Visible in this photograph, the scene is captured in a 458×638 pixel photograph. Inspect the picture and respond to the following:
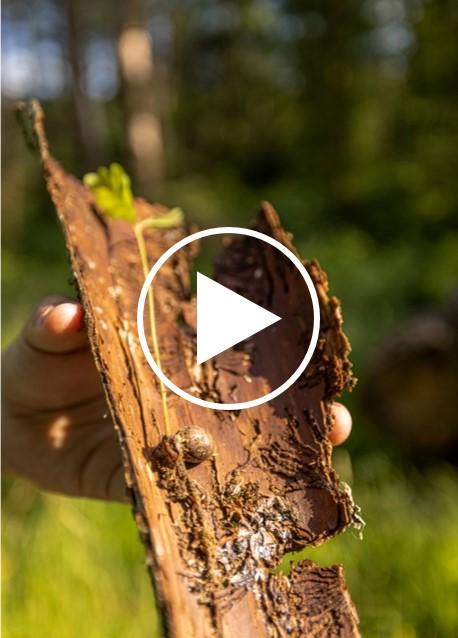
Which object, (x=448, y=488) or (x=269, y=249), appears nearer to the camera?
(x=269, y=249)

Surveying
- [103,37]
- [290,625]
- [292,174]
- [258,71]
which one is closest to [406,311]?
[290,625]

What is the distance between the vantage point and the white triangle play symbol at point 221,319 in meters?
1.04

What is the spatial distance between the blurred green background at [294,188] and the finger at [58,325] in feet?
3.18

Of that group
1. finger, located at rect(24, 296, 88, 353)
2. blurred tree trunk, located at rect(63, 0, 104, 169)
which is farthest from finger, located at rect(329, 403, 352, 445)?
blurred tree trunk, located at rect(63, 0, 104, 169)

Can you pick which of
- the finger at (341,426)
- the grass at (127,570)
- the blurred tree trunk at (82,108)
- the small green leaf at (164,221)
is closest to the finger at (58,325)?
the small green leaf at (164,221)

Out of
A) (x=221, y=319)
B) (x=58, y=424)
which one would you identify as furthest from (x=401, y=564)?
(x=221, y=319)

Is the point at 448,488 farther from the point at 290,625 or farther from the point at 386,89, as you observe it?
the point at 386,89

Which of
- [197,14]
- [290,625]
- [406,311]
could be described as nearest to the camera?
[290,625]

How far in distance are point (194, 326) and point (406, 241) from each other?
23.3 ft

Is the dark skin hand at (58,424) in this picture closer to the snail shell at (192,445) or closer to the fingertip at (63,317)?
the fingertip at (63,317)

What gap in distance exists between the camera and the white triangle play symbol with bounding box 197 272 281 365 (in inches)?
40.9

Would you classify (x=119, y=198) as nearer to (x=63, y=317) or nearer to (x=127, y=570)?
(x=63, y=317)

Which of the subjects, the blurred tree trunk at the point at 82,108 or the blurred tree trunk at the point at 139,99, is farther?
the blurred tree trunk at the point at 82,108

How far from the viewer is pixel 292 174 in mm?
11852
